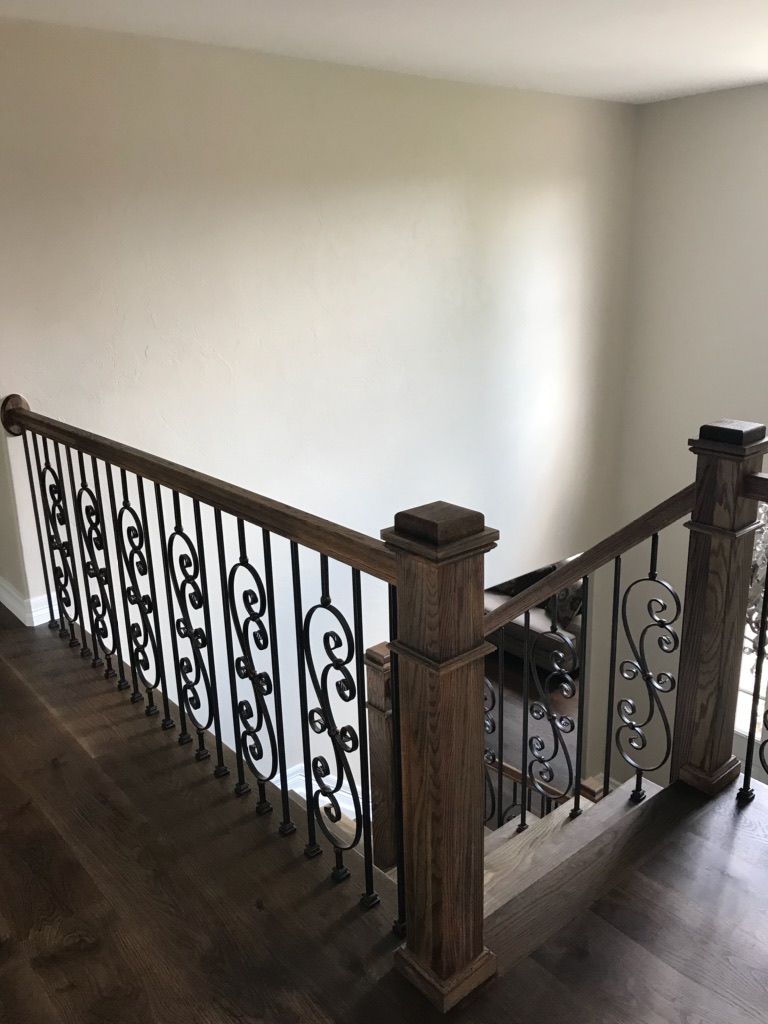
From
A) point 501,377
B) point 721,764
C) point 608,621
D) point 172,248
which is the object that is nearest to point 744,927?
point 721,764

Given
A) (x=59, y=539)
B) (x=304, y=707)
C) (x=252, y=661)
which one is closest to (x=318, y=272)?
(x=59, y=539)

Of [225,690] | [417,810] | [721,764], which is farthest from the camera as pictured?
[225,690]

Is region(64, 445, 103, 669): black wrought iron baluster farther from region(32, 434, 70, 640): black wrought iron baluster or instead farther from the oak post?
the oak post


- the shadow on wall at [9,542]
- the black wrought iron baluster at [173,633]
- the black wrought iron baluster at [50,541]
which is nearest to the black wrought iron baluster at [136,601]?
the black wrought iron baluster at [173,633]

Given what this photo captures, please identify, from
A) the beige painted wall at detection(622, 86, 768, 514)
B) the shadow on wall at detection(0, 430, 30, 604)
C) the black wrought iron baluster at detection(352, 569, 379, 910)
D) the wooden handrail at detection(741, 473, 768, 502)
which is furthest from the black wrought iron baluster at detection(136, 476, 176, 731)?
the beige painted wall at detection(622, 86, 768, 514)

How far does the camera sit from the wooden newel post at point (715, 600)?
2.06 m

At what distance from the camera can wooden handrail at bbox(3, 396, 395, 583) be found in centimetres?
156

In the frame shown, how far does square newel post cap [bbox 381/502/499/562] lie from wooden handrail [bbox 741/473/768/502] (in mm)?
906

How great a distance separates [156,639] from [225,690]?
1.81 metres

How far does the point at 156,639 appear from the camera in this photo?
2.58m

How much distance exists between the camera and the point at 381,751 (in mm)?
4156

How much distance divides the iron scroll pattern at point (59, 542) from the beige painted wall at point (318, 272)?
0.34 m

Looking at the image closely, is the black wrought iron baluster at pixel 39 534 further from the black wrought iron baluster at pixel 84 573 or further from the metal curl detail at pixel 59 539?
the black wrought iron baluster at pixel 84 573

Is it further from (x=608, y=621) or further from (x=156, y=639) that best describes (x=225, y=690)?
(x=608, y=621)
